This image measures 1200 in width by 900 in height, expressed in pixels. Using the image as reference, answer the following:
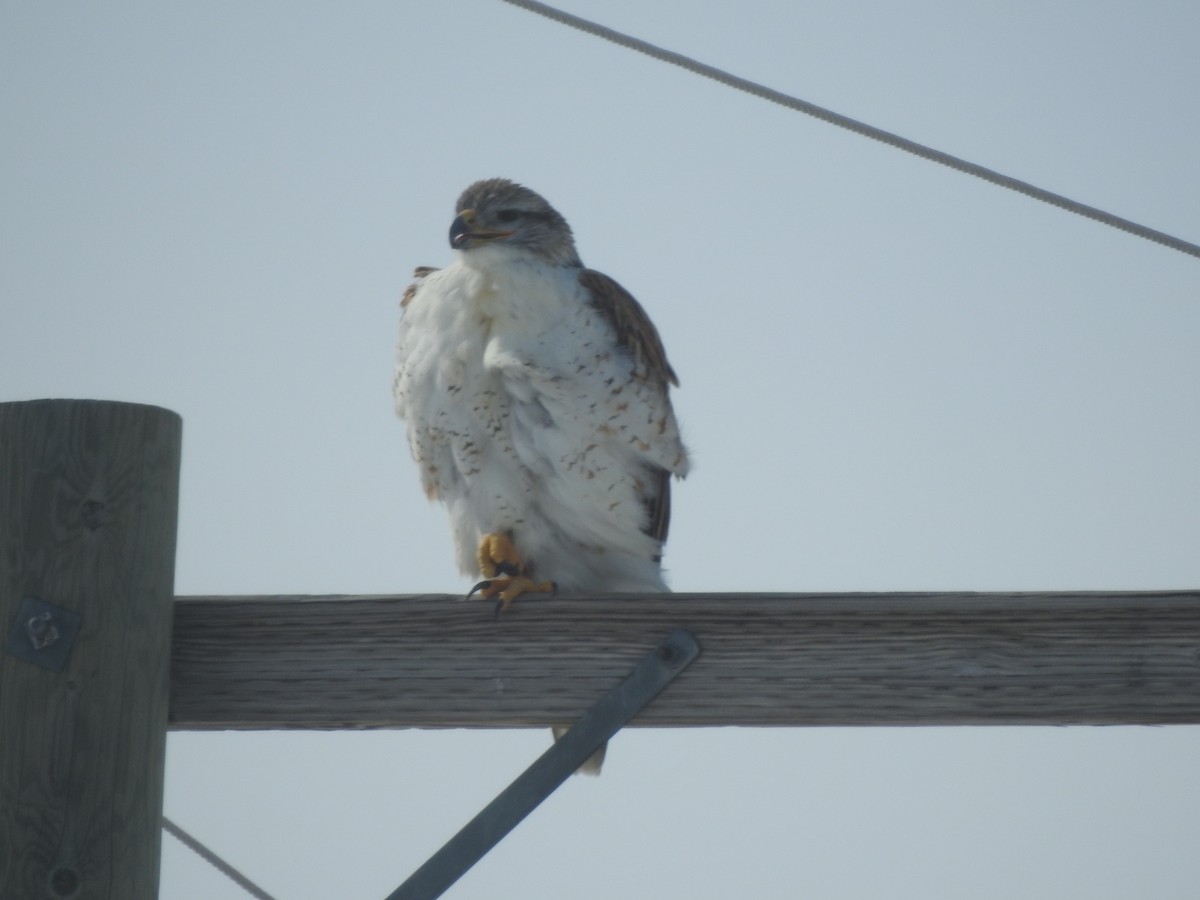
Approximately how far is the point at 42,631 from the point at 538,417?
4.95ft

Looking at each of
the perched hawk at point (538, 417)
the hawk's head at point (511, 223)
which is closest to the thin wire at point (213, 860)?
the perched hawk at point (538, 417)

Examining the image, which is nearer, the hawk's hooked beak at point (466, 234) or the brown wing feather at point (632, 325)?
the brown wing feather at point (632, 325)

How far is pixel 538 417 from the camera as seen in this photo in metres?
3.50

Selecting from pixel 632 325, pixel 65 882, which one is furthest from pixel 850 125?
pixel 65 882

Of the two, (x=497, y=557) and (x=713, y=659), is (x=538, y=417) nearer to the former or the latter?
(x=497, y=557)

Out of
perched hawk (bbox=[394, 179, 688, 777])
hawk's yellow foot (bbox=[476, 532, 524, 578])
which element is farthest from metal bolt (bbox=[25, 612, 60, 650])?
hawk's yellow foot (bbox=[476, 532, 524, 578])

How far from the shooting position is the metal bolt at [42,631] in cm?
218

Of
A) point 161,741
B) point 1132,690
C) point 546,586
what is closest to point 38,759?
point 161,741

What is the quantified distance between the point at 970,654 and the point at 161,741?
1.22 m

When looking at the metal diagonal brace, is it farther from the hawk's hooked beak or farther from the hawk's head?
the hawk's hooked beak

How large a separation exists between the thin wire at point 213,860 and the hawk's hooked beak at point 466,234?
1.91m

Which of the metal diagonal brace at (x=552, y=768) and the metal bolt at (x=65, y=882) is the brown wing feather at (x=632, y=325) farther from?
the metal bolt at (x=65, y=882)

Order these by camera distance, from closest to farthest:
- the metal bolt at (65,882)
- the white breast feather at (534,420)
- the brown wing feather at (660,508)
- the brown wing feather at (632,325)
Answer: the metal bolt at (65,882)
the white breast feather at (534,420)
the brown wing feather at (632,325)
the brown wing feather at (660,508)

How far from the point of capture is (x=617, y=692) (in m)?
2.30
